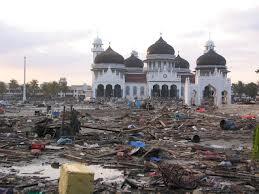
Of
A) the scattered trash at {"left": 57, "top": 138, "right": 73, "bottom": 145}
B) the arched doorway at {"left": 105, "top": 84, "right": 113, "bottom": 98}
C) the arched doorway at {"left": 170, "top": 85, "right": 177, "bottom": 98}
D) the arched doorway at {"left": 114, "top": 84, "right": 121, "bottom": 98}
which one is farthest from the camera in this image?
the arched doorway at {"left": 170, "top": 85, "right": 177, "bottom": 98}

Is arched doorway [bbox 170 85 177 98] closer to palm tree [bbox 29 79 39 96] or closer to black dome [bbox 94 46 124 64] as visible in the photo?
black dome [bbox 94 46 124 64]

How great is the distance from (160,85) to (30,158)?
87343 millimetres

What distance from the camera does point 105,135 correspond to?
24.4 meters

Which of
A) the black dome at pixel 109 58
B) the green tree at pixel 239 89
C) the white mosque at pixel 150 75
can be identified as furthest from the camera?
the green tree at pixel 239 89

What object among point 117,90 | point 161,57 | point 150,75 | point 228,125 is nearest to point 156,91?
point 150,75

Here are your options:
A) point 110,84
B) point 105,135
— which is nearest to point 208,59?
point 110,84

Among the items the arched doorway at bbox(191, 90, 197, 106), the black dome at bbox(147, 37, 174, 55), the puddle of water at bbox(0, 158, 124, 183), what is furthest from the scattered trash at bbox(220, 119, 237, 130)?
the black dome at bbox(147, 37, 174, 55)

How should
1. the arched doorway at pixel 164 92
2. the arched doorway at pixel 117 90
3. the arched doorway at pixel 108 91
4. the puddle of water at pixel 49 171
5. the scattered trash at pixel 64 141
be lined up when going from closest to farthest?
the puddle of water at pixel 49 171 < the scattered trash at pixel 64 141 < the arched doorway at pixel 117 90 < the arched doorway at pixel 108 91 < the arched doorway at pixel 164 92

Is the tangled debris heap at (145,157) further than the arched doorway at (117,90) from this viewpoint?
No

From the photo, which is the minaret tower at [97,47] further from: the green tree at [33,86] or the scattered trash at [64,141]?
the scattered trash at [64,141]

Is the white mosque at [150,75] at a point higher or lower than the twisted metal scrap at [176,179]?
higher

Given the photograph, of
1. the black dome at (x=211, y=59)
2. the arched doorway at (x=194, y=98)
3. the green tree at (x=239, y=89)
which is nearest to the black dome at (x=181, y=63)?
the black dome at (x=211, y=59)

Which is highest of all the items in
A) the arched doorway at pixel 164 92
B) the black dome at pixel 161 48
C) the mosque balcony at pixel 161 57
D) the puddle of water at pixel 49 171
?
the black dome at pixel 161 48

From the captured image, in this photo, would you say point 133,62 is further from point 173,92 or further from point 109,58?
point 173,92
